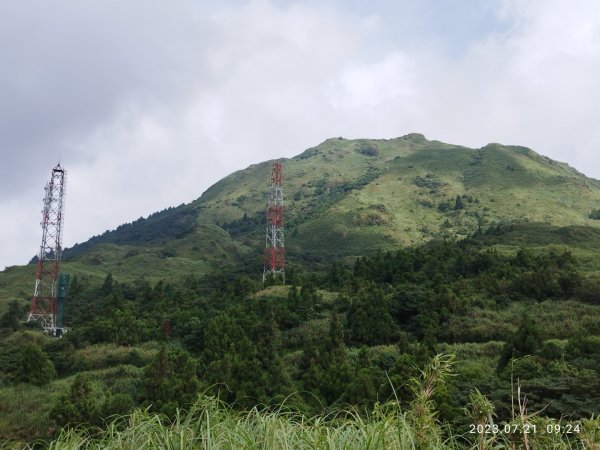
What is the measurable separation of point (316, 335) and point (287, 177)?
116m

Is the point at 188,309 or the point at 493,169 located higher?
the point at 493,169

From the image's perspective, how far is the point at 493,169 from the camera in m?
111

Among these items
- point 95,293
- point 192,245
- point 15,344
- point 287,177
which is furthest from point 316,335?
point 287,177

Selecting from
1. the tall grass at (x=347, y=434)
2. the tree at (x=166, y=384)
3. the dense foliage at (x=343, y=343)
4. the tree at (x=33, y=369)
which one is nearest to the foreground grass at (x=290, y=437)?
the tall grass at (x=347, y=434)

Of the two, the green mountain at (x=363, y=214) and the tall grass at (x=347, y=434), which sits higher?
the green mountain at (x=363, y=214)

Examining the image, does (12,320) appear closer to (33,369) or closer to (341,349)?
(33,369)

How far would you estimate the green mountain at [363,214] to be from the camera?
80750 mm

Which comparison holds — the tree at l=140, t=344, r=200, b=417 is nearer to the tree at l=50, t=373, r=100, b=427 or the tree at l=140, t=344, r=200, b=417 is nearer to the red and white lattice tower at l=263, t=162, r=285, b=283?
the tree at l=50, t=373, r=100, b=427

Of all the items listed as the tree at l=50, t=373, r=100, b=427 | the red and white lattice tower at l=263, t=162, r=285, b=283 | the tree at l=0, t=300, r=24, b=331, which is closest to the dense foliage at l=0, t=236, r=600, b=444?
the tree at l=50, t=373, r=100, b=427

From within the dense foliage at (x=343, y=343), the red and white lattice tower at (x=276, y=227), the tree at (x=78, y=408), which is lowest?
the tree at (x=78, y=408)

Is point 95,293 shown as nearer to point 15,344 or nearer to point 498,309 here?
point 15,344

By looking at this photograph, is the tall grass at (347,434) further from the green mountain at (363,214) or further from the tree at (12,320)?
the green mountain at (363,214)

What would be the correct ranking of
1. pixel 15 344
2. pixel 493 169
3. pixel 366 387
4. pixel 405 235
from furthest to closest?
1. pixel 493 169
2. pixel 405 235
3. pixel 15 344
4. pixel 366 387

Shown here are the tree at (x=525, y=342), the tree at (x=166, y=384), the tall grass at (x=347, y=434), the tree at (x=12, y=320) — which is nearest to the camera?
the tall grass at (x=347, y=434)
